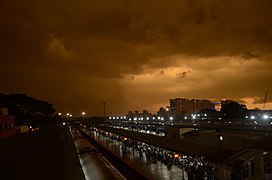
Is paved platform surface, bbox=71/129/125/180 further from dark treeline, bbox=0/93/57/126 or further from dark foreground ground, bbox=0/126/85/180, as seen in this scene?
dark treeline, bbox=0/93/57/126

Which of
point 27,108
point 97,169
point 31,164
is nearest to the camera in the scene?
point 97,169

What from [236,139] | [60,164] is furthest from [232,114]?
[236,139]

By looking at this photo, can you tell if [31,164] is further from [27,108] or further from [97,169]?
[27,108]

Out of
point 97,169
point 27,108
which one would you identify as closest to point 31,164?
point 97,169

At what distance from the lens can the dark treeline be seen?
75312 millimetres

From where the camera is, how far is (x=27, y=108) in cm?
8844

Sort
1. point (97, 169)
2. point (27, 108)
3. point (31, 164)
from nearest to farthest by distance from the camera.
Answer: point (97, 169) → point (31, 164) → point (27, 108)

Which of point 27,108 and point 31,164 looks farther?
point 27,108

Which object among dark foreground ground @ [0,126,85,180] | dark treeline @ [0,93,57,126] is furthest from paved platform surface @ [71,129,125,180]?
dark treeline @ [0,93,57,126]

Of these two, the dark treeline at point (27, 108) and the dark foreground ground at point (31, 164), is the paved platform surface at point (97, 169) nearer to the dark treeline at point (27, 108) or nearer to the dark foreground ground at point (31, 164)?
the dark foreground ground at point (31, 164)

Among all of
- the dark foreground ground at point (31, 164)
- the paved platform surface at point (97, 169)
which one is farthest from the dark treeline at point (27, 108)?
the paved platform surface at point (97, 169)

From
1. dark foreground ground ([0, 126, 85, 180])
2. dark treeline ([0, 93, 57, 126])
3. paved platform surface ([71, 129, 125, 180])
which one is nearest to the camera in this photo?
paved platform surface ([71, 129, 125, 180])

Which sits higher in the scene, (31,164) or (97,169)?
(97,169)

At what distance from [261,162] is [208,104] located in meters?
185
